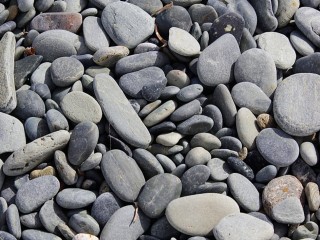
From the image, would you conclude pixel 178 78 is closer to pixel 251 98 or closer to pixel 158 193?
pixel 251 98

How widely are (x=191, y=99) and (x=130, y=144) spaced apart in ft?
1.00

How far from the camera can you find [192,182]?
6.59ft

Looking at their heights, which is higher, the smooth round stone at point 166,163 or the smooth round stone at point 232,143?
the smooth round stone at point 232,143

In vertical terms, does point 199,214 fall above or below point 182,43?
below

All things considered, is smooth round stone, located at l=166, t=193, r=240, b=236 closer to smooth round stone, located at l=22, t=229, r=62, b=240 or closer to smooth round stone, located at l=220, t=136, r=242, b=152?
smooth round stone, located at l=220, t=136, r=242, b=152

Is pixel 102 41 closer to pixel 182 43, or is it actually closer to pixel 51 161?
pixel 182 43

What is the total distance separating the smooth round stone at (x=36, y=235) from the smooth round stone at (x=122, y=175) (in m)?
0.28

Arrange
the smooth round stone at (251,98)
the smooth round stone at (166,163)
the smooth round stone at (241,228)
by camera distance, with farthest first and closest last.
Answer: the smooth round stone at (251,98) → the smooth round stone at (166,163) → the smooth round stone at (241,228)

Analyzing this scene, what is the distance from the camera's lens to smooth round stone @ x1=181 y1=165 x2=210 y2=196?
2006mm

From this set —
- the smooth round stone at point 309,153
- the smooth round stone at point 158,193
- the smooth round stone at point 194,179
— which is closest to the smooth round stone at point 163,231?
the smooth round stone at point 158,193

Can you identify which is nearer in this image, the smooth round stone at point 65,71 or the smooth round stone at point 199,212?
the smooth round stone at point 199,212

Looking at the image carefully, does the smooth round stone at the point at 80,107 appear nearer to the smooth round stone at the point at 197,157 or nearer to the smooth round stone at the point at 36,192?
the smooth round stone at the point at 36,192

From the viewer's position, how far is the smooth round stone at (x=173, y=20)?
2.38 metres

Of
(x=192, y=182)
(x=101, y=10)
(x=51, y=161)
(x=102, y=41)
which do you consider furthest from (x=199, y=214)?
(x=101, y=10)
